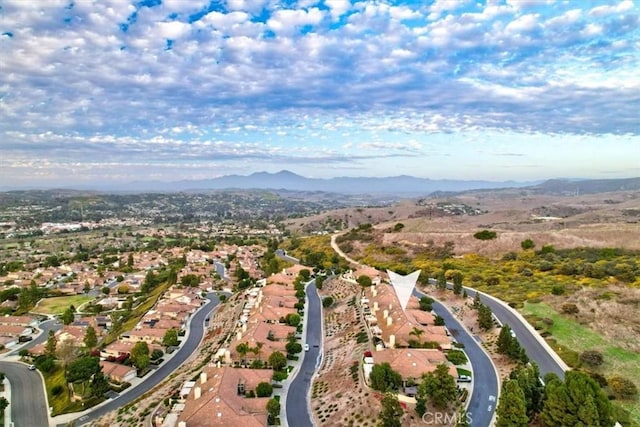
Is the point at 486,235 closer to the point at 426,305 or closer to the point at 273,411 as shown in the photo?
the point at 426,305

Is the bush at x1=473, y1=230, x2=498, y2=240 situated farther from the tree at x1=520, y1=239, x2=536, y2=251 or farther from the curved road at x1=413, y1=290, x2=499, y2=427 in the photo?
the curved road at x1=413, y1=290, x2=499, y2=427


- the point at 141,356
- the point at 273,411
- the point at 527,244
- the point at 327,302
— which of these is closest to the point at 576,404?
the point at 273,411

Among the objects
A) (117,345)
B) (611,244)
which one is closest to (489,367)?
(117,345)

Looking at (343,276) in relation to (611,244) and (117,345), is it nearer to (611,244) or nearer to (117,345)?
(117,345)

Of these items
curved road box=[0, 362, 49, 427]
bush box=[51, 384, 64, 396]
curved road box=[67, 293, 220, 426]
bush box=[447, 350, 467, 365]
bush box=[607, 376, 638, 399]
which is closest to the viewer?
bush box=[607, 376, 638, 399]

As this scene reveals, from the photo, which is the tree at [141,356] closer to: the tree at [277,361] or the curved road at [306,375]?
the tree at [277,361]

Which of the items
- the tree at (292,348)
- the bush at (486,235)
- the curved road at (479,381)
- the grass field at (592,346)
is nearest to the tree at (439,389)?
the curved road at (479,381)

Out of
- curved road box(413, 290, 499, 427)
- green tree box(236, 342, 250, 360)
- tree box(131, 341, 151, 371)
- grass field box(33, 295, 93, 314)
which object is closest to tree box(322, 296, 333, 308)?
curved road box(413, 290, 499, 427)
